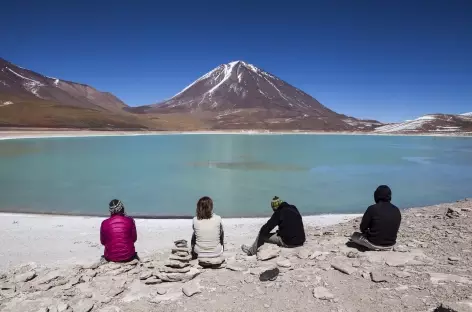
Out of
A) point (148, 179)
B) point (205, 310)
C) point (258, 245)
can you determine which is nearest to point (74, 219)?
point (258, 245)

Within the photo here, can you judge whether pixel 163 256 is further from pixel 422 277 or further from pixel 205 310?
pixel 422 277

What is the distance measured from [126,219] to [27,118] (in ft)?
340

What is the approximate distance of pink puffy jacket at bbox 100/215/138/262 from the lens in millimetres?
4934

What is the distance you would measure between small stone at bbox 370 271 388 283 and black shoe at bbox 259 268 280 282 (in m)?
1.12

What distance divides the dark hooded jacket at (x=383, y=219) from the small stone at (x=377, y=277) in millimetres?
813

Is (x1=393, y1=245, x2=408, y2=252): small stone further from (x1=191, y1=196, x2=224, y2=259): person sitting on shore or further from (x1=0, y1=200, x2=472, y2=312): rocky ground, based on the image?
(x1=191, y1=196, x2=224, y2=259): person sitting on shore

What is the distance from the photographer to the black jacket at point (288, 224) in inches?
212

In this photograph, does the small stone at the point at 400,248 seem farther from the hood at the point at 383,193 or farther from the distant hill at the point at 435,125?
the distant hill at the point at 435,125

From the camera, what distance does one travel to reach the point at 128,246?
16.6ft

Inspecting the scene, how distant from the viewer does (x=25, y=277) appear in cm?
482

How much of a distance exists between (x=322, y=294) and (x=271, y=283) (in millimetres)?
634

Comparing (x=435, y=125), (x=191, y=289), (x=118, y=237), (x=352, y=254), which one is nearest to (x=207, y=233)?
(x=191, y=289)

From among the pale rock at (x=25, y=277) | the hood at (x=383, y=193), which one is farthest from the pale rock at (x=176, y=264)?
the hood at (x=383, y=193)

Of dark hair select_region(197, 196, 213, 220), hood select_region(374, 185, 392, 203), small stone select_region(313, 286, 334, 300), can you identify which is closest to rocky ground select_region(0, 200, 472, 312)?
small stone select_region(313, 286, 334, 300)
